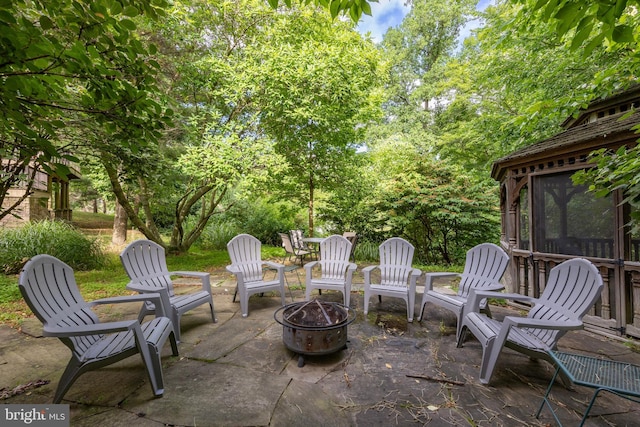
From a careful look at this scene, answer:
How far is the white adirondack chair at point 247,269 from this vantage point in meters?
3.75

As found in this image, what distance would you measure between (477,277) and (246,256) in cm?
323

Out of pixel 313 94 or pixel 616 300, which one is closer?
pixel 616 300

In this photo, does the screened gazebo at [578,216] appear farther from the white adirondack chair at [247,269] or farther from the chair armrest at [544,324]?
the white adirondack chair at [247,269]

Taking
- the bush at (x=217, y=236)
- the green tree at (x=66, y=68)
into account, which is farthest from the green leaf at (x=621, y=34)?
the bush at (x=217, y=236)

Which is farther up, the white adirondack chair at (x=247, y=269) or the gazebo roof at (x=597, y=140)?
the gazebo roof at (x=597, y=140)

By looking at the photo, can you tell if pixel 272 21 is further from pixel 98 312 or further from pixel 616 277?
pixel 616 277

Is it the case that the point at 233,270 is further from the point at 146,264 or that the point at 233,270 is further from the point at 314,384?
the point at 314,384

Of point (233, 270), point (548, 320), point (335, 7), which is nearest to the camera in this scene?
point (335, 7)

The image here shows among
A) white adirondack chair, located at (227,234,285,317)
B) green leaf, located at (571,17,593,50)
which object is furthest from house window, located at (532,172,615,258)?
white adirondack chair, located at (227,234,285,317)

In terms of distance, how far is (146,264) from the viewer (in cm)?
339

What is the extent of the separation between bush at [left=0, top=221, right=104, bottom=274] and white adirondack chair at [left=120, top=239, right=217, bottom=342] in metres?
3.94

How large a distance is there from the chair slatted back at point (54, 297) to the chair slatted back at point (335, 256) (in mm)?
2907

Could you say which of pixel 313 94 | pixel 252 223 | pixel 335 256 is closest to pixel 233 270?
pixel 335 256

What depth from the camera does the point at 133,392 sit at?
2.08 m
